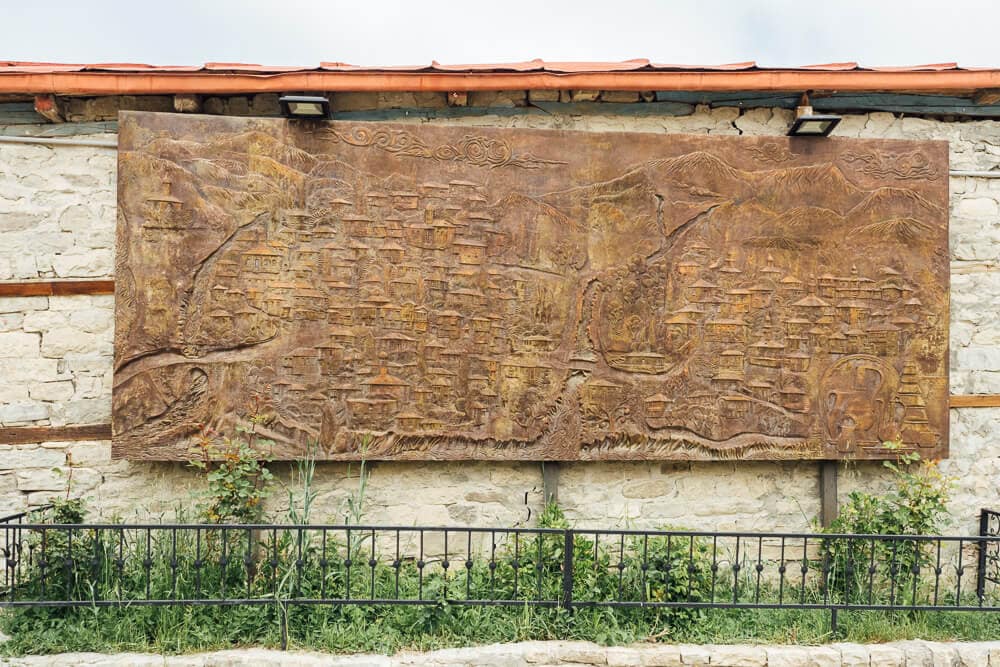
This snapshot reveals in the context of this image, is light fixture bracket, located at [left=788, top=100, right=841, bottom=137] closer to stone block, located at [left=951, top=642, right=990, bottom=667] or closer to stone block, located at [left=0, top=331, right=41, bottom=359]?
stone block, located at [left=951, top=642, right=990, bottom=667]

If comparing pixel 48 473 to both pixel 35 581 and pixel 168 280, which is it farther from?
pixel 168 280

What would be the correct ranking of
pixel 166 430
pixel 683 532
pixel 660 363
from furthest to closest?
1. pixel 660 363
2. pixel 166 430
3. pixel 683 532

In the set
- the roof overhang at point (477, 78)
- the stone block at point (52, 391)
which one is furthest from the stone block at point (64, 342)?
the roof overhang at point (477, 78)

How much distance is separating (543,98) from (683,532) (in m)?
3.27

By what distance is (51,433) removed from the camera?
15.5 feet

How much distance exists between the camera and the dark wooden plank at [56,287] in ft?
15.5

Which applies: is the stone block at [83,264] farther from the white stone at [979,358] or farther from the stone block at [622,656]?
the white stone at [979,358]

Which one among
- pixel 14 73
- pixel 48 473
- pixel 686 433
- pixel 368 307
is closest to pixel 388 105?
pixel 368 307

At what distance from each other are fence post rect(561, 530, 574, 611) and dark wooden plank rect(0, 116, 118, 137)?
4.32 m

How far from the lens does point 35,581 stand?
439 centimetres

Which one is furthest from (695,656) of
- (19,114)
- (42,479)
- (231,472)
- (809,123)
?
(19,114)

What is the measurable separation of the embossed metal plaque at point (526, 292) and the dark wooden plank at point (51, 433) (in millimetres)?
366

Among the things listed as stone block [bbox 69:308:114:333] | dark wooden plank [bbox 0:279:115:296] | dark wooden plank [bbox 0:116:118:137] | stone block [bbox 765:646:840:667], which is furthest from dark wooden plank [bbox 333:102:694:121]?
stone block [bbox 765:646:840:667]

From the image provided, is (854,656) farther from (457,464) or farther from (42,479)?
(42,479)
